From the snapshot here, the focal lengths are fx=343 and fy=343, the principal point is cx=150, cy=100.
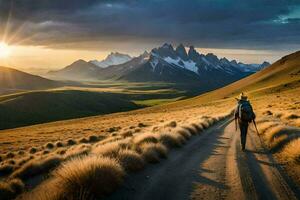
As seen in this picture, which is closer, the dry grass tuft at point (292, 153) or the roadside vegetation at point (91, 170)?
the roadside vegetation at point (91, 170)

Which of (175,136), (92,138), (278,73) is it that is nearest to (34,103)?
(278,73)

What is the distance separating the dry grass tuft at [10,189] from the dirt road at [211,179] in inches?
247

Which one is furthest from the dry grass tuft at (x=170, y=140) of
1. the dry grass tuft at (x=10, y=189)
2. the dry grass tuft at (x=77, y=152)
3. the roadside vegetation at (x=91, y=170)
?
the dry grass tuft at (x=10, y=189)

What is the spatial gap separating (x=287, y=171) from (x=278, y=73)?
621 feet

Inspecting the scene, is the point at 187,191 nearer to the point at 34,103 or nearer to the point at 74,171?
the point at 74,171

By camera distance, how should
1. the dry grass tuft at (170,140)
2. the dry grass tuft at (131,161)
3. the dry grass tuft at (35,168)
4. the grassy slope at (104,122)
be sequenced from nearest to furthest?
the dry grass tuft at (131,161) → the dry grass tuft at (35,168) → the dry grass tuft at (170,140) → the grassy slope at (104,122)

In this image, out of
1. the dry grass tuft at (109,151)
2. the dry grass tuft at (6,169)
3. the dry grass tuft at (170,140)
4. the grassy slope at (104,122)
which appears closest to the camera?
the dry grass tuft at (109,151)

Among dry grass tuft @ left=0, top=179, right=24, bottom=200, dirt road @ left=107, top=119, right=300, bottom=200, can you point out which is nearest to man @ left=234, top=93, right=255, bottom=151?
dirt road @ left=107, top=119, right=300, bottom=200

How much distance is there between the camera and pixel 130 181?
11539 mm

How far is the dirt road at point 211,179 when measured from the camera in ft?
33.2

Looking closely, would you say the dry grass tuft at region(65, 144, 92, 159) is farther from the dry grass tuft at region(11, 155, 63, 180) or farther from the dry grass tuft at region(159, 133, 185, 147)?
the dry grass tuft at region(159, 133, 185, 147)

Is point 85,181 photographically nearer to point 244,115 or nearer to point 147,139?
point 147,139

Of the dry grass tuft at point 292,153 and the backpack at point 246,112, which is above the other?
the backpack at point 246,112

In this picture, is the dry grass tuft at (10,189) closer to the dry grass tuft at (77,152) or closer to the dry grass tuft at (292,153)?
the dry grass tuft at (77,152)
